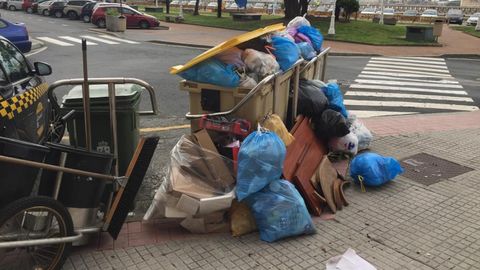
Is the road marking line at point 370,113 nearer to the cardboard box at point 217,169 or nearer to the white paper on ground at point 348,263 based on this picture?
the cardboard box at point 217,169

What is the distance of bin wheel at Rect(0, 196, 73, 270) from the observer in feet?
10.3

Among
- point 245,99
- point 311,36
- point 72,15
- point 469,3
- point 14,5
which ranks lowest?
point 72,15

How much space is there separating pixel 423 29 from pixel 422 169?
22.4 meters

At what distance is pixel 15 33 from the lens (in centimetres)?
1536

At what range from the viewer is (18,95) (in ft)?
12.5

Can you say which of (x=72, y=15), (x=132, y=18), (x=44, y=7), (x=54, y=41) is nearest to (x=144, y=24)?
(x=132, y=18)

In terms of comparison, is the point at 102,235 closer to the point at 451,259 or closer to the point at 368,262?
the point at 368,262

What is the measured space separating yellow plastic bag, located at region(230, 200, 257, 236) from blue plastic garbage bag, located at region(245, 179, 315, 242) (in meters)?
0.07

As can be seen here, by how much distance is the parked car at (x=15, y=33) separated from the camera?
591 inches

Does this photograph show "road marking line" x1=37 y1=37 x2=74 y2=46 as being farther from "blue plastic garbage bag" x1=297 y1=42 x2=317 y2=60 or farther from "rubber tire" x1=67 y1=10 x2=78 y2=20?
"blue plastic garbage bag" x1=297 y1=42 x2=317 y2=60

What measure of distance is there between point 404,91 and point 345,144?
703 cm

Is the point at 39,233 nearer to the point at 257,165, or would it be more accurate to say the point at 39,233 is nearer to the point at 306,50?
the point at 257,165

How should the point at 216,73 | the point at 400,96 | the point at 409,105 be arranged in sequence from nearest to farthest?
the point at 216,73 < the point at 409,105 < the point at 400,96

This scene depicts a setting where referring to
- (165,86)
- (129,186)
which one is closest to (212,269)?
(129,186)
